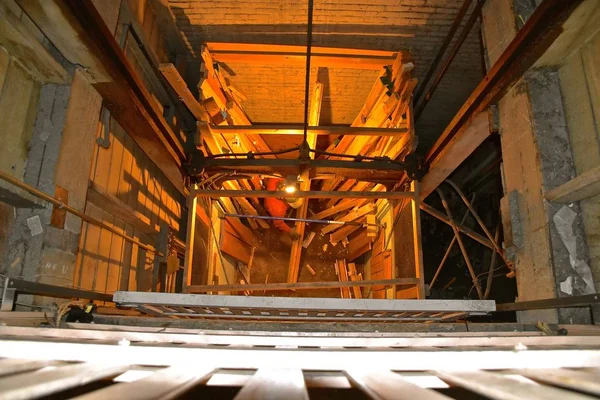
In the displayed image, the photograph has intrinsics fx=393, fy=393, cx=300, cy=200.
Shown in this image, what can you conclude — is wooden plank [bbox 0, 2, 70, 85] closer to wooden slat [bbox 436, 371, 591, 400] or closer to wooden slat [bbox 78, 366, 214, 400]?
wooden slat [bbox 78, 366, 214, 400]

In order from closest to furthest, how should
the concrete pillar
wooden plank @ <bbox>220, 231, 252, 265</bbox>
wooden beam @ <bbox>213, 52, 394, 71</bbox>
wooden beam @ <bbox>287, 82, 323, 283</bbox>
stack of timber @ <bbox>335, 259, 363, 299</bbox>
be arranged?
the concrete pillar, wooden beam @ <bbox>213, 52, 394, 71</bbox>, wooden beam @ <bbox>287, 82, 323, 283</bbox>, wooden plank @ <bbox>220, 231, 252, 265</bbox>, stack of timber @ <bbox>335, 259, 363, 299</bbox>

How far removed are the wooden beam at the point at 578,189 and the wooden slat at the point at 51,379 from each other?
9.40 feet

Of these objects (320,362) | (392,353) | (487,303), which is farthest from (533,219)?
(320,362)

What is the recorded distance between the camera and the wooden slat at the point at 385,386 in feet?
3.22

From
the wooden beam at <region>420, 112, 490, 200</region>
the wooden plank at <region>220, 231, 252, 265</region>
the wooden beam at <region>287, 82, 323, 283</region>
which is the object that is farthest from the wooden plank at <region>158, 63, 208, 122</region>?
the wooden beam at <region>420, 112, 490, 200</region>

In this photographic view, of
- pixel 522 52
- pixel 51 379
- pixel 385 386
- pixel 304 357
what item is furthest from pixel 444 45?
pixel 51 379

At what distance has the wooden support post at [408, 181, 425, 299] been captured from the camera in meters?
4.71

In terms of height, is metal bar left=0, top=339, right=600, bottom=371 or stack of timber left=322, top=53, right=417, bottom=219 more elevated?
stack of timber left=322, top=53, right=417, bottom=219

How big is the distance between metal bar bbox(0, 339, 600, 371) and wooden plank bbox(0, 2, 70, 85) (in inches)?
87.1

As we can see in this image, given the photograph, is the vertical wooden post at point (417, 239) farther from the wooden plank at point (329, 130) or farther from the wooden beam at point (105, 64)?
the wooden beam at point (105, 64)

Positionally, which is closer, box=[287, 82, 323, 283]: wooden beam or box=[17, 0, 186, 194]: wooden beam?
box=[17, 0, 186, 194]: wooden beam

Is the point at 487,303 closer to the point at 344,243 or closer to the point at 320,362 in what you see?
the point at 320,362

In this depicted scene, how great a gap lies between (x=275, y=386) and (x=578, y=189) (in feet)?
8.65

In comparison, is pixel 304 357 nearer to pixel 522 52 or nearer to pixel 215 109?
pixel 522 52
